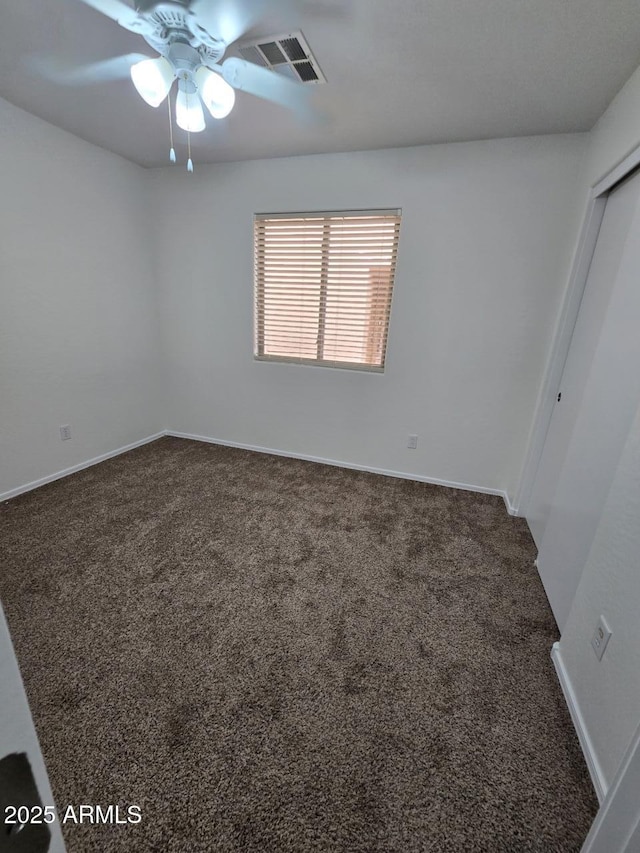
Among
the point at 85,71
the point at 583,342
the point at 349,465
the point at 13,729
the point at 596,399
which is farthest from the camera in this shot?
the point at 349,465

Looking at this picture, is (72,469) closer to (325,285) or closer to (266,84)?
(325,285)

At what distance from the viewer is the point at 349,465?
10.7 ft

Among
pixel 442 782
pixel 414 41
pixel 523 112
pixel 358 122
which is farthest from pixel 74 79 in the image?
pixel 442 782

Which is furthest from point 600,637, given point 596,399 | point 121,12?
point 121,12

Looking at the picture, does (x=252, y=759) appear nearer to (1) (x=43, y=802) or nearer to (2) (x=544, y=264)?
(1) (x=43, y=802)

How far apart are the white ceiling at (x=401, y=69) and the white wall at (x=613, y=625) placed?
5.49 ft

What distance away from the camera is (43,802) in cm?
58

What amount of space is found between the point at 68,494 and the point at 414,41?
11.2ft

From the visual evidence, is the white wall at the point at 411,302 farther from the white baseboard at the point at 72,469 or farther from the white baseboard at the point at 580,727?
the white baseboard at the point at 580,727

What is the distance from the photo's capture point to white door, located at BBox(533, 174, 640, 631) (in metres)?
1.41

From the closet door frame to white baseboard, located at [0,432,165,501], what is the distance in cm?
354

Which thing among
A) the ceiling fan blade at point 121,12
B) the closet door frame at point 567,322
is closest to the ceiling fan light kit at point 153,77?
the ceiling fan blade at point 121,12

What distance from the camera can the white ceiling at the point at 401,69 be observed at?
1375 mm

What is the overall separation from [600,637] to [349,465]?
7.31 feet
